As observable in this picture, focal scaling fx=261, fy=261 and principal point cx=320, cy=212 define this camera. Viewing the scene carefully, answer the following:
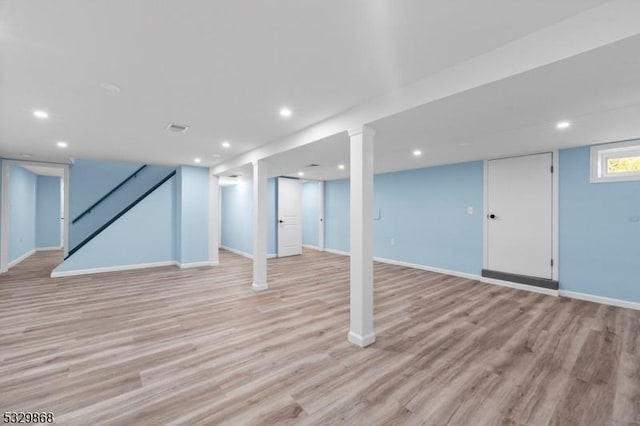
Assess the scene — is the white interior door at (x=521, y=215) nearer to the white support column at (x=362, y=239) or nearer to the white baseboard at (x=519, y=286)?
the white baseboard at (x=519, y=286)

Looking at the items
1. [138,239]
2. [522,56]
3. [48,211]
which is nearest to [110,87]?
[522,56]

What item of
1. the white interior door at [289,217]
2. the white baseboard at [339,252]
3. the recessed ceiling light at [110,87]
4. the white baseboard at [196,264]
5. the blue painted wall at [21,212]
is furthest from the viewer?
the white baseboard at [339,252]

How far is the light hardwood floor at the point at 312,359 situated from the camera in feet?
5.90

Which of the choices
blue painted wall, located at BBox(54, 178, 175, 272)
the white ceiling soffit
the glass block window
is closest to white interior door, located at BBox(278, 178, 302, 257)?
blue painted wall, located at BBox(54, 178, 175, 272)

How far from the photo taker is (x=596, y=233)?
394cm

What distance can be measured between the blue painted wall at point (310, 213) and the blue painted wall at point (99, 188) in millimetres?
4335

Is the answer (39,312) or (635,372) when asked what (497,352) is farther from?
(39,312)

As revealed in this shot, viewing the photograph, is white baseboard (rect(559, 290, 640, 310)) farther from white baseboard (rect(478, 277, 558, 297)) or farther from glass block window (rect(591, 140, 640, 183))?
glass block window (rect(591, 140, 640, 183))

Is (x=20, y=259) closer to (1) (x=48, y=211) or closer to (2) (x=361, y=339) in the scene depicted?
(1) (x=48, y=211)

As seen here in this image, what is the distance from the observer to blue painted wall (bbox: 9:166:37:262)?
6168 mm

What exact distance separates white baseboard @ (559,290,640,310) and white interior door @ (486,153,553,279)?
32 cm

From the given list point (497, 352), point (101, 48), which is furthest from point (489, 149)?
point (101, 48)

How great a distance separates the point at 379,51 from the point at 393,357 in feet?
8.46

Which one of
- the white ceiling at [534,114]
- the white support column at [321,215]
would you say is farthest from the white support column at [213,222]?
the white support column at [321,215]
